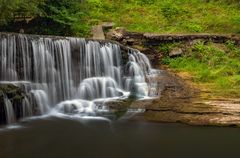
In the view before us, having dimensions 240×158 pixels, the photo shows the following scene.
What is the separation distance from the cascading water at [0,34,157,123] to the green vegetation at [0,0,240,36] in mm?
1393

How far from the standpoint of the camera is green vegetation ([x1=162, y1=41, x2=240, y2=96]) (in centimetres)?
1631

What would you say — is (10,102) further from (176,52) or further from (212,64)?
(212,64)

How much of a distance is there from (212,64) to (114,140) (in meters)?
7.41

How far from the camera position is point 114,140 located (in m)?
12.1

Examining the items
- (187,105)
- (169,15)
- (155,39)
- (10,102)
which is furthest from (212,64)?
(10,102)

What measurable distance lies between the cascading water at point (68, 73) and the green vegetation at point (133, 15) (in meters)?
A: 1.39

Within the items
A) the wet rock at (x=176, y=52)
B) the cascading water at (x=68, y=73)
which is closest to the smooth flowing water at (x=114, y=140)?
the cascading water at (x=68, y=73)

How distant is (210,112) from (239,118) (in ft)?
2.85

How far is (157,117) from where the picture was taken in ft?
44.6

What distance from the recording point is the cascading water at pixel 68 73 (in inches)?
591

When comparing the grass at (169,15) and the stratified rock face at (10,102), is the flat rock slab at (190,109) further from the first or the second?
the grass at (169,15)

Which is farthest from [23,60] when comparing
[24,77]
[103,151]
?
[103,151]

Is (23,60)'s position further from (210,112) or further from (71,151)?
(210,112)

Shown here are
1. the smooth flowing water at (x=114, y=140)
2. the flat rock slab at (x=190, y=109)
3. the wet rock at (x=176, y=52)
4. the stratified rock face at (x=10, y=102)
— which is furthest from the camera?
the wet rock at (x=176, y=52)
